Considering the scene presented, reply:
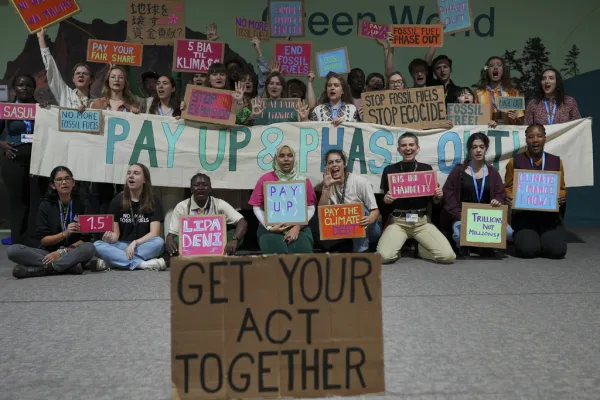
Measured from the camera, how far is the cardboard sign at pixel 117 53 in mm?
6566

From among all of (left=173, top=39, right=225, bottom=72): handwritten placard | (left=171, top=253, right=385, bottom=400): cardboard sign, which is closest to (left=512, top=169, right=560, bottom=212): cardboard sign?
(left=173, top=39, right=225, bottom=72): handwritten placard

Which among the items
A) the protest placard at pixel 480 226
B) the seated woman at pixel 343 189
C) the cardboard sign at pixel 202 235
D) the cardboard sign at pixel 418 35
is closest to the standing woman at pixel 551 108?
the cardboard sign at pixel 418 35

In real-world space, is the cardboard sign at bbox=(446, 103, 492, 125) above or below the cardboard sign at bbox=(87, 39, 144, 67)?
below

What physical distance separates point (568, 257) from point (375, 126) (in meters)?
2.06

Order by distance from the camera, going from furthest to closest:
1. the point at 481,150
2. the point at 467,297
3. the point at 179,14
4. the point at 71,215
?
1. the point at 179,14
2. the point at 481,150
3. the point at 71,215
4. the point at 467,297

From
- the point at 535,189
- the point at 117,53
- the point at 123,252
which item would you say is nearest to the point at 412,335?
the point at 123,252

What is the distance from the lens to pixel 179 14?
711 centimetres

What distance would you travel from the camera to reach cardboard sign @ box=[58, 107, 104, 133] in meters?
6.21

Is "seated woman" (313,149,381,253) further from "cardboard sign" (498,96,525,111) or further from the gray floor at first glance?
"cardboard sign" (498,96,525,111)

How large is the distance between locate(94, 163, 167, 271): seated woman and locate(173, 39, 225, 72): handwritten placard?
52.9 inches

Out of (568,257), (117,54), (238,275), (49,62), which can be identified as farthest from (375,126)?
(238,275)

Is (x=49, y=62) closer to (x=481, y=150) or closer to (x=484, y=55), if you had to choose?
(x=481, y=150)

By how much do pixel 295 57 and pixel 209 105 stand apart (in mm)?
1217

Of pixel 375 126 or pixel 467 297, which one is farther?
pixel 375 126
